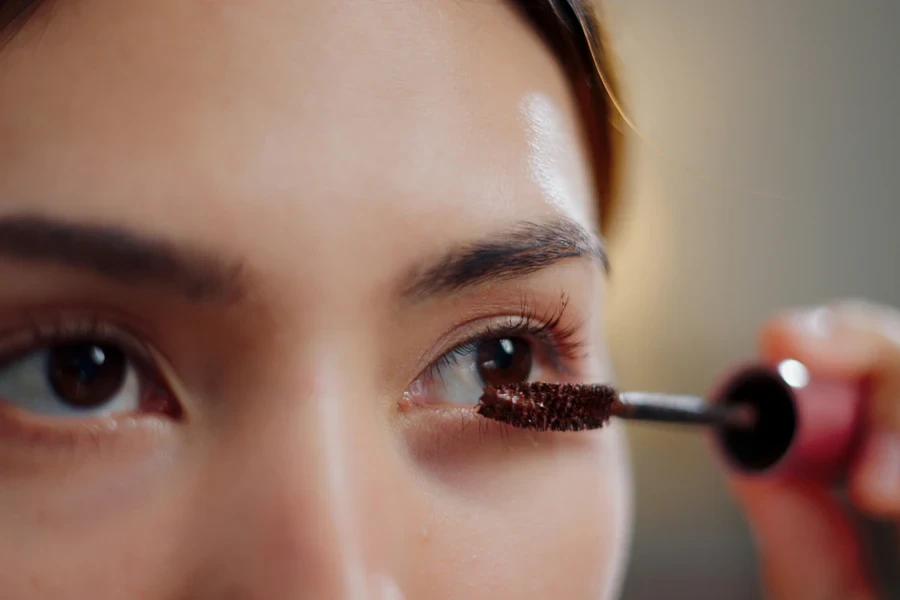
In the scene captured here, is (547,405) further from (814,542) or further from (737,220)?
(737,220)

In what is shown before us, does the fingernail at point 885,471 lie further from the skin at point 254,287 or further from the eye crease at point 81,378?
the eye crease at point 81,378

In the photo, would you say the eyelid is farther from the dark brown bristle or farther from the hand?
the hand

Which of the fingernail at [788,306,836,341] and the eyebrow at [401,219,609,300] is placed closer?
the eyebrow at [401,219,609,300]

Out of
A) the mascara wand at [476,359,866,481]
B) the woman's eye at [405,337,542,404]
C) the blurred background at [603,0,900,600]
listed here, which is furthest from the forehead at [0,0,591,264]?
the blurred background at [603,0,900,600]

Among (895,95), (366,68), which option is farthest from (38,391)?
(895,95)

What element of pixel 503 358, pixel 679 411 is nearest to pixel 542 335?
pixel 503 358

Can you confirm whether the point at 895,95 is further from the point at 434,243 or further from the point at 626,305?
the point at 434,243
